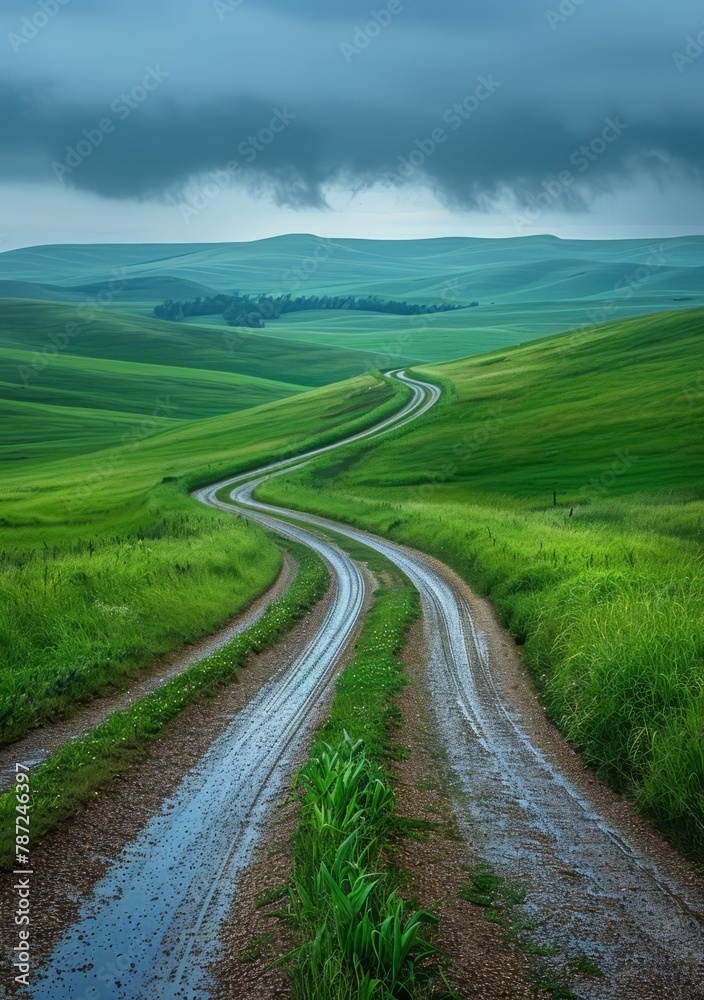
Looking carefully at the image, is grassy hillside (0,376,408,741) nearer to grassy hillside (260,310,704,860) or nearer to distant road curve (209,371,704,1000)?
distant road curve (209,371,704,1000)

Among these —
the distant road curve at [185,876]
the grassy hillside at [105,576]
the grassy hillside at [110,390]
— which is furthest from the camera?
the grassy hillside at [110,390]

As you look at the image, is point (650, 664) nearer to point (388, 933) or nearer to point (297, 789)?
point (297, 789)

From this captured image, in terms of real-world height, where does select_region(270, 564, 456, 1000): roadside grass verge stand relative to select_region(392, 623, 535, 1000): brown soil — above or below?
above

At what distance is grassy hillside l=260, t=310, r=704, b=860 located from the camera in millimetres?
12750

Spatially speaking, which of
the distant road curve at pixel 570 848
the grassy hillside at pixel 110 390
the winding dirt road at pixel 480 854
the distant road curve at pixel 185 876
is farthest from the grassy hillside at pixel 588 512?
the grassy hillside at pixel 110 390

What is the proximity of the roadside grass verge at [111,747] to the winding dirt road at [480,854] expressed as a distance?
1080 mm

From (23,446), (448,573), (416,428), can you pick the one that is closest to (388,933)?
(448,573)

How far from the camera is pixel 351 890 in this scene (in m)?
8.13

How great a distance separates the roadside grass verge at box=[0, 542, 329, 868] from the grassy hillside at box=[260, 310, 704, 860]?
7.06 m

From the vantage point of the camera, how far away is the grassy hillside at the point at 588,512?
502 inches

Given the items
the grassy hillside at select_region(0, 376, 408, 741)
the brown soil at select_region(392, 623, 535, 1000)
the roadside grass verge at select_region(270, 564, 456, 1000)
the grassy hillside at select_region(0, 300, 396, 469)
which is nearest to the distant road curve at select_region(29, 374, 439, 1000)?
the roadside grass verge at select_region(270, 564, 456, 1000)

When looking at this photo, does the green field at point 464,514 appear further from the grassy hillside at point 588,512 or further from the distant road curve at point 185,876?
the distant road curve at point 185,876

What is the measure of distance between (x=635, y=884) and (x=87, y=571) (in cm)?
1841

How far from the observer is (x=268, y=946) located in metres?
7.92
